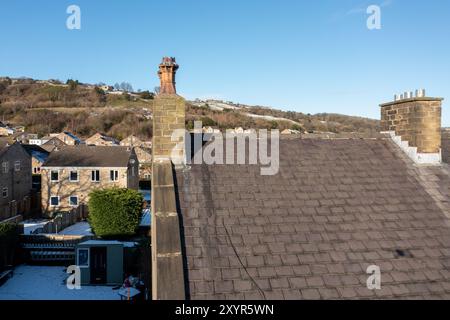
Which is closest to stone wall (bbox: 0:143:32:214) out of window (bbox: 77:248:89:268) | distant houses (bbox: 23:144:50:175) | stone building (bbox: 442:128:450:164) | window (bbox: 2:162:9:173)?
window (bbox: 2:162:9:173)

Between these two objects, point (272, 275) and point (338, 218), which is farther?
point (338, 218)

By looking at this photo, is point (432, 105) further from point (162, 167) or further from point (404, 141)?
point (162, 167)

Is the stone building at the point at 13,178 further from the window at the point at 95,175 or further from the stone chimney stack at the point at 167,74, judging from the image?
the stone chimney stack at the point at 167,74

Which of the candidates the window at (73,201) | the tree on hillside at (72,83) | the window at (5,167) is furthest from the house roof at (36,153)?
the tree on hillside at (72,83)

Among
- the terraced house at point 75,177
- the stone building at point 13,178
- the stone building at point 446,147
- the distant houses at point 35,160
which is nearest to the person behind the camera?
the stone building at point 446,147

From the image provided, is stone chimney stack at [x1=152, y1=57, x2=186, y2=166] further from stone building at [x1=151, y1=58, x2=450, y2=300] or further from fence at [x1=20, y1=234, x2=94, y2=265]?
fence at [x1=20, y1=234, x2=94, y2=265]

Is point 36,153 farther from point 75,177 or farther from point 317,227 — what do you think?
point 317,227
